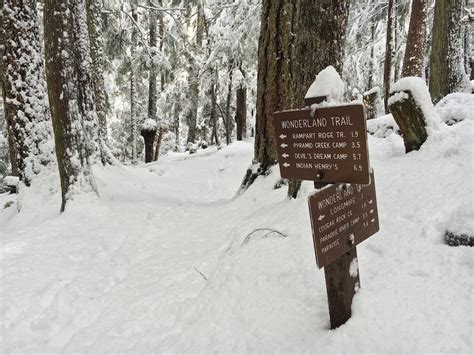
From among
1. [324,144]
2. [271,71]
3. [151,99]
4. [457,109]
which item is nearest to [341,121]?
[324,144]

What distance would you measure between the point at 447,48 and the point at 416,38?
3.84 feet

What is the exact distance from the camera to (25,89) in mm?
6883

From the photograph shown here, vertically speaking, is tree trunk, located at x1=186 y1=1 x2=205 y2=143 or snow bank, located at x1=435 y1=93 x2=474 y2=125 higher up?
tree trunk, located at x1=186 y1=1 x2=205 y2=143

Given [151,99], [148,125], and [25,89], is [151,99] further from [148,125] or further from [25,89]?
[25,89]

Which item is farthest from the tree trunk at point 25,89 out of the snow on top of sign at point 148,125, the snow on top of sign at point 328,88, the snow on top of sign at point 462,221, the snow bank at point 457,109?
the snow on top of sign at point 148,125

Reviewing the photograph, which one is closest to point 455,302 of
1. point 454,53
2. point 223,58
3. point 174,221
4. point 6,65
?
point 174,221

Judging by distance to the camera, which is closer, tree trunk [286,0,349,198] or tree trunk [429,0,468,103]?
tree trunk [286,0,349,198]

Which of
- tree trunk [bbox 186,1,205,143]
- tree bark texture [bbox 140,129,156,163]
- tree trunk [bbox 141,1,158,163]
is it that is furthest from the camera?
tree trunk [bbox 186,1,205,143]

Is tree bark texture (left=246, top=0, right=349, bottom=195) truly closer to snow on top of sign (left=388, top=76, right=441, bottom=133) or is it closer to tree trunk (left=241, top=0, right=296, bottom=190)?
tree trunk (left=241, top=0, right=296, bottom=190)

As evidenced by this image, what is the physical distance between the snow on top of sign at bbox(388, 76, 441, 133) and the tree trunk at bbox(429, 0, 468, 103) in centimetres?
400

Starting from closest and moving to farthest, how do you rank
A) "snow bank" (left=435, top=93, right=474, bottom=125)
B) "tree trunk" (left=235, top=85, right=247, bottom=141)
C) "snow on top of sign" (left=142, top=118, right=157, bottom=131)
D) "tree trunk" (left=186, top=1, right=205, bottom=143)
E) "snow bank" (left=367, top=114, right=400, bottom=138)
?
"snow bank" (left=435, top=93, right=474, bottom=125) < "snow bank" (left=367, top=114, right=400, bottom=138) < "snow on top of sign" (left=142, top=118, right=157, bottom=131) < "tree trunk" (left=235, top=85, right=247, bottom=141) < "tree trunk" (left=186, top=1, right=205, bottom=143)

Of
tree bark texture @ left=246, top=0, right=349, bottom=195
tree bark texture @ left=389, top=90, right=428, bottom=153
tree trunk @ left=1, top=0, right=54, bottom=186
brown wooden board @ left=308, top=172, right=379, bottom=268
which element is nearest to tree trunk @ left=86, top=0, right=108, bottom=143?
tree trunk @ left=1, top=0, right=54, bottom=186

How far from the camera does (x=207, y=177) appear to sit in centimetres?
1055

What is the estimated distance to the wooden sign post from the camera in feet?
6.72
